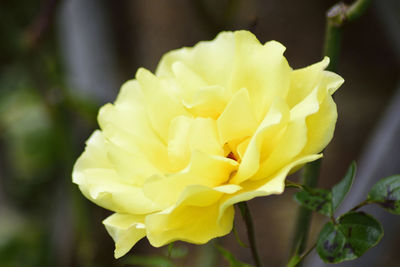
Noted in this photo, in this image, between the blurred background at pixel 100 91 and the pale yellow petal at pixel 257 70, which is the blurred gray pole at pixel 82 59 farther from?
the pale yellow petal at pixel 257 70

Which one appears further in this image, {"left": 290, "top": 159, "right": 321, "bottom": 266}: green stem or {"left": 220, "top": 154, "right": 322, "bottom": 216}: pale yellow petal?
{"left": 290, "top": 159, "right": 321, "bottom": 266}: green stem

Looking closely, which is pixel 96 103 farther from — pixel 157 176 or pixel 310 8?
pixel 157 176

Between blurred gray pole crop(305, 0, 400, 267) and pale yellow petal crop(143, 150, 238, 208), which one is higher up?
pale yellow petal crop(143, 150, 238, 208)

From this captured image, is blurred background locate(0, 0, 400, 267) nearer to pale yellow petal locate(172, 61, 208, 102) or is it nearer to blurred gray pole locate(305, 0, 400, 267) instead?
blurred gray pole locate(305, 0, 400, 267)

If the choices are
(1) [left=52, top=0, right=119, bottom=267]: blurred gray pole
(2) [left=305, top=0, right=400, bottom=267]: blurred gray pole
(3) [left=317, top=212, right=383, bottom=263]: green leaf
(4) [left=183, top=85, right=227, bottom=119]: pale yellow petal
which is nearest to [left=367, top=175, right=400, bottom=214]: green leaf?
(3) [left=317, top=212, right=383, bottom=263]: green leaf

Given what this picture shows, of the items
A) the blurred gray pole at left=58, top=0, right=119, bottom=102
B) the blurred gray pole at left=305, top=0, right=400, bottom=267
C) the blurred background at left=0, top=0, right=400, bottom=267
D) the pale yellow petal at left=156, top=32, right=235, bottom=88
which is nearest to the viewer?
the pale yellow petal at left=156, top=32, right=235, bottom=88

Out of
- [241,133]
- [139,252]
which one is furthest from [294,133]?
Result: [139,252]
